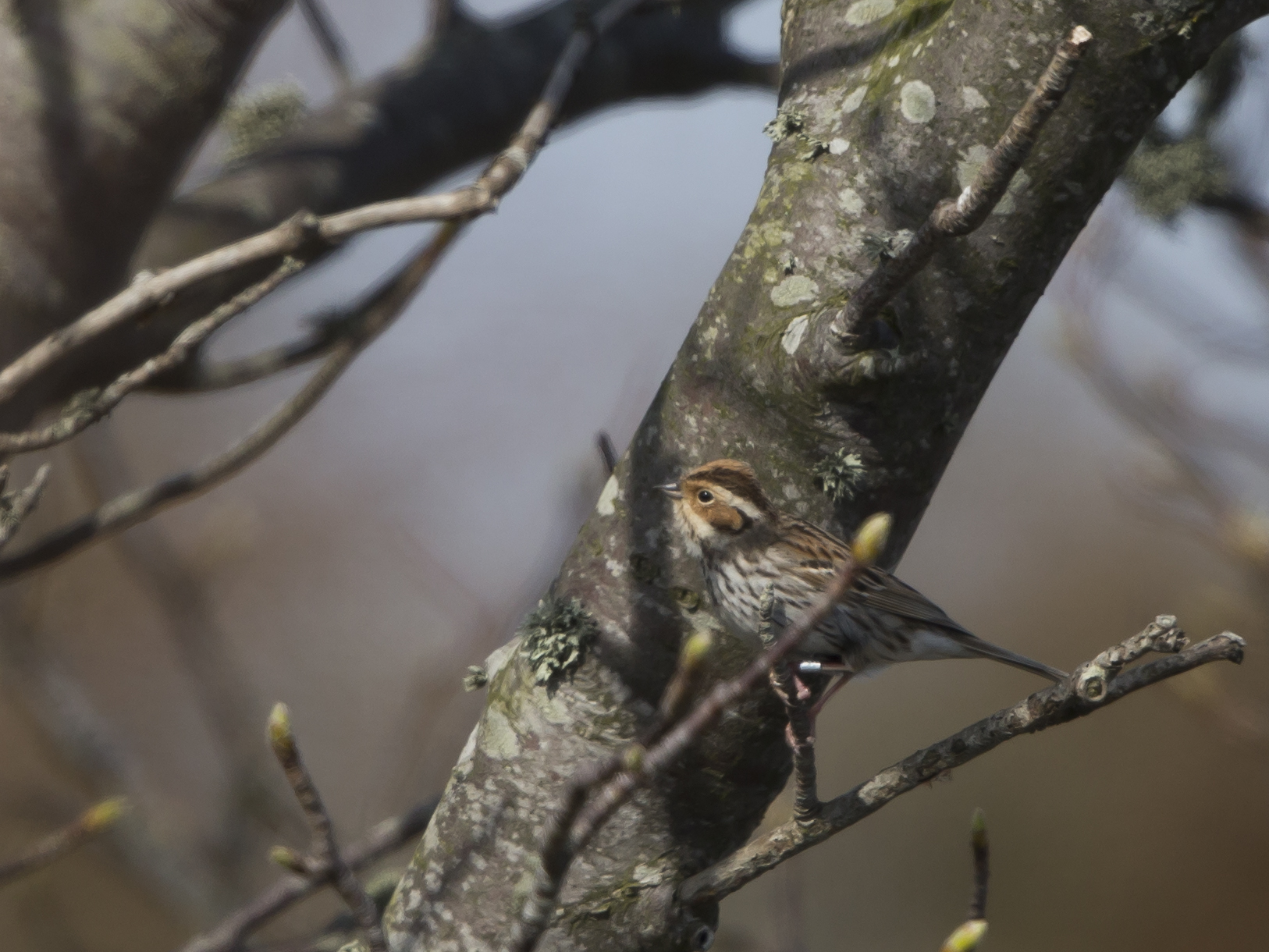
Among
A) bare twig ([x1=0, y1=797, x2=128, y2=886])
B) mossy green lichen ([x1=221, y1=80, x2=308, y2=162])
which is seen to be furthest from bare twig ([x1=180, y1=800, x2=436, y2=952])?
mossy green lichen ([x1=221, y1=80, x2=308, y2=162])

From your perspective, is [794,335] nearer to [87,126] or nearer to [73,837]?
[73,837]

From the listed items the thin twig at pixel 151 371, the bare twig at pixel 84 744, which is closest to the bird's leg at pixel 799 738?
the thin twig at pixel 151 371

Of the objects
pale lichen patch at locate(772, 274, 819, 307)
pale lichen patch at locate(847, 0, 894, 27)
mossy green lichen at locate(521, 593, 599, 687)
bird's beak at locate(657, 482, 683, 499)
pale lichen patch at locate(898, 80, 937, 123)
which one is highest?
pale lichen patch at locate(847, 0, 894, 27)

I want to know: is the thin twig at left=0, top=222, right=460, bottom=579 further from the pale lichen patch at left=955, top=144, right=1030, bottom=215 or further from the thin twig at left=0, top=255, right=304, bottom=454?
the pale lichen patch at left=955, top=144, right=1030, bottom=215

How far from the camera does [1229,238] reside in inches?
164

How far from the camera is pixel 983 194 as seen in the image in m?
1.40

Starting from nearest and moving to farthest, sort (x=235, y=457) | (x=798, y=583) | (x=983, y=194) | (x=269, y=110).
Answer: (x=983, y=194) → (x=798, y=583) → (x=235, y=457) → (x=269, y=110)

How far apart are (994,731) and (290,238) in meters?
1.48

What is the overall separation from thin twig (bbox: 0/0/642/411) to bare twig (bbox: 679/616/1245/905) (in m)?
1.28

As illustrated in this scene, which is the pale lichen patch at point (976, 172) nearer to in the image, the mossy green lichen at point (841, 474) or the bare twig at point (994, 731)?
the mossy green lichen at point (841, 474)

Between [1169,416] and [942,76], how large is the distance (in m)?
2.88

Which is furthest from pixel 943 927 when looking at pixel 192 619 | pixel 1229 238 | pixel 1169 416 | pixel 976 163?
pixel 976 163

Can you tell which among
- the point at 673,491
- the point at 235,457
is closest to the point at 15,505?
the point at 235,457

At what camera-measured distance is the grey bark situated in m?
1.82
